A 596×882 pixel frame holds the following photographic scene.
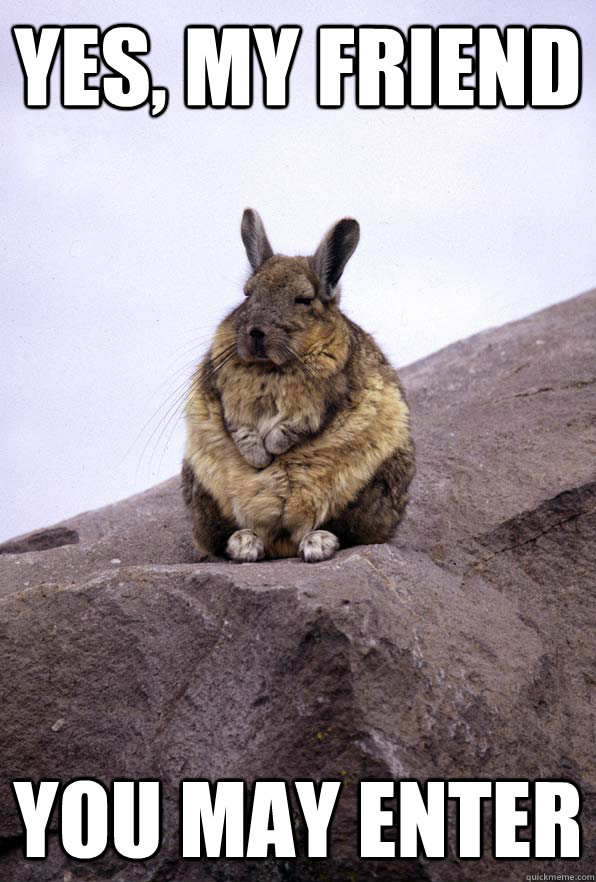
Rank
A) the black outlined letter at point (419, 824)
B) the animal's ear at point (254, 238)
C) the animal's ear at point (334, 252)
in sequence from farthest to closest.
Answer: the animal's ear at point (254, 238)
the animal's ear at point (334, 252)
the black outlined letter at point (419, 824)

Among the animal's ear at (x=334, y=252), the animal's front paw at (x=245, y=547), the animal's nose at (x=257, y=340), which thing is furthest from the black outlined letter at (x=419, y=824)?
the animal's ear at (x=334, y=252)

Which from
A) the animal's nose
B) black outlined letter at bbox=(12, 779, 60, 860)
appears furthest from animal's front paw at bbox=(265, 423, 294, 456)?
black outlined letter at bbox=(12, 779, 60, 860)

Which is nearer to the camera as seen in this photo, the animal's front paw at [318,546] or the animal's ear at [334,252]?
the animal's front paw at [318,546]

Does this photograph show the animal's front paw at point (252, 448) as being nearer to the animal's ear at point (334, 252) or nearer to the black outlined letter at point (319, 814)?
the animal's ear at point (334, 252)

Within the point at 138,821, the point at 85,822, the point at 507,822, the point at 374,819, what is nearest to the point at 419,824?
the point at 374,819

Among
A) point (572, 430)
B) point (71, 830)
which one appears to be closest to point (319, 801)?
point (71, 830)

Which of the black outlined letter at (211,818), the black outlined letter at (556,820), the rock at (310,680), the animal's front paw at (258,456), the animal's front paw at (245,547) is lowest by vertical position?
the black outlined letter at (556,820)

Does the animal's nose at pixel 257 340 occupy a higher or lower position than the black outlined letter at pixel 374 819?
higher
